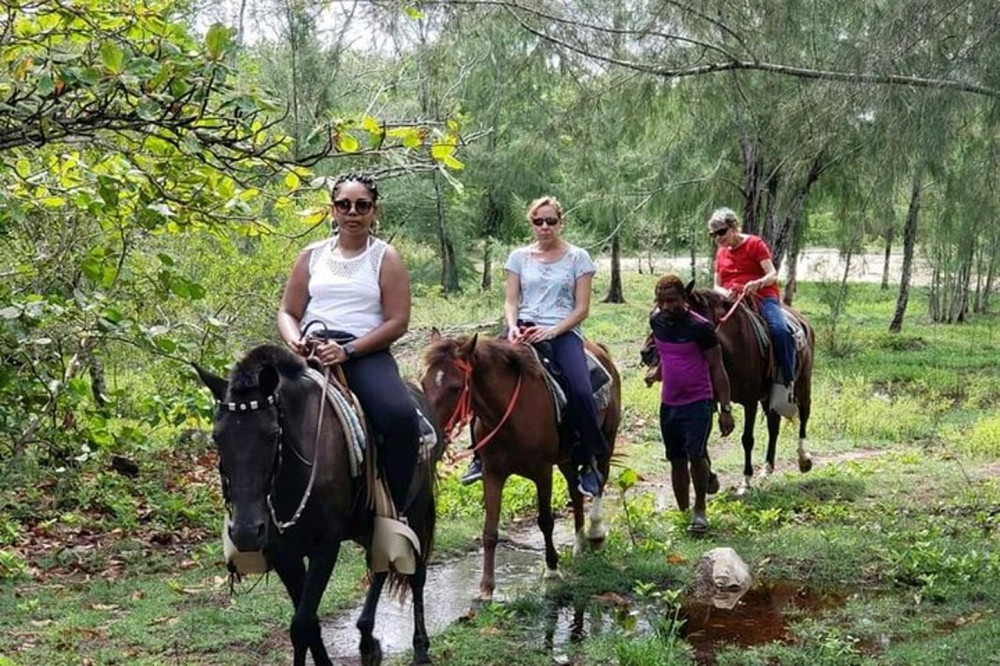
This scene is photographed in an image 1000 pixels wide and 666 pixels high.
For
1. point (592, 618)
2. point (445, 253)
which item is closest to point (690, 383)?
point (592, 618)

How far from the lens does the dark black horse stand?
3.93m

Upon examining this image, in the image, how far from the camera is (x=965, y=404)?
13734 mm

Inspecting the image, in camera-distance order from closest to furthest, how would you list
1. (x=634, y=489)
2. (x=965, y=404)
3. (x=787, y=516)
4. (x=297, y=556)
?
(x=297, y=556)
(x=787, y=516)
(x=634, y=489)
(x=965, y=404)

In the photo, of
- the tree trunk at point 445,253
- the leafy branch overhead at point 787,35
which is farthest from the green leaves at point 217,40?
the tree trunk at point 445,253

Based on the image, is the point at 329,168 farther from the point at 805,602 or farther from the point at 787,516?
the point at 805,602

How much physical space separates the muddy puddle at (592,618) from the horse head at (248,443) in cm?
165

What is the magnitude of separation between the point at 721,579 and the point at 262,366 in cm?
328

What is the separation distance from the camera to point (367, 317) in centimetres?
481

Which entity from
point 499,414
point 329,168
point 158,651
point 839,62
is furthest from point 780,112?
point 329,168

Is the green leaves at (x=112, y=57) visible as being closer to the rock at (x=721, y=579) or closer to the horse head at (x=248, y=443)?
the horse head at (x=248, y=443)

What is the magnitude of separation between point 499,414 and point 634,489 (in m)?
3.68

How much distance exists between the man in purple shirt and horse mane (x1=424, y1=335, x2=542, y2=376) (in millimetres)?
1374

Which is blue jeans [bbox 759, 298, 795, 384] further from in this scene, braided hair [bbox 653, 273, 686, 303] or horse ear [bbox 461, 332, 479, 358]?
horse ear [bbox 461, 332, 479, 358]

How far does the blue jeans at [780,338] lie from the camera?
9.05 m
